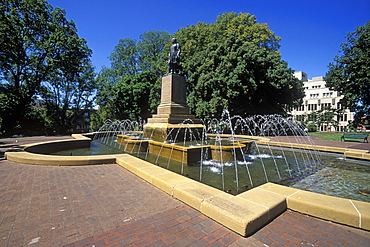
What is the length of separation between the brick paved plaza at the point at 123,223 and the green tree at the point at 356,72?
29815mm

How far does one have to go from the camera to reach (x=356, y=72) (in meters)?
24.8

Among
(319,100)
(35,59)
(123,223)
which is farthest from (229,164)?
(319,100)

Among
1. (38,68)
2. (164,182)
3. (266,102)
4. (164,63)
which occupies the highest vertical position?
(164,63)

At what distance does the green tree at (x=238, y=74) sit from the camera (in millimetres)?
20734

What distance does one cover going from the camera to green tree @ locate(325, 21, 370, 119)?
77.5 ft

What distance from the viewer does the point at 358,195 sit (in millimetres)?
4164

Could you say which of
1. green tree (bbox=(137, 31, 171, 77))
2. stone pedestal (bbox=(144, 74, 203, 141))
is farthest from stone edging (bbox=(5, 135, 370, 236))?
green tree (bbox=(137, 31, 171, 77))

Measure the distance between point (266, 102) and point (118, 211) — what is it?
23.6 meters

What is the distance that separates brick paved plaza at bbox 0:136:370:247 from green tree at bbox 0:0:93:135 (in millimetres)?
25932

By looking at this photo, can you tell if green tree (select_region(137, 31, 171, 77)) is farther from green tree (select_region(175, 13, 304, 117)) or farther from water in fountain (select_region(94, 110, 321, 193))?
water in fountain (select_region(94, 110, 321, 193))

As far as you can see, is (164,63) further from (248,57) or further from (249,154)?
(249,154)

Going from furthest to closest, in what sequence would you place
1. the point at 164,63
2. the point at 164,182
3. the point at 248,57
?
the point at 164,63 → the point at 248,57 → the point at 164,182

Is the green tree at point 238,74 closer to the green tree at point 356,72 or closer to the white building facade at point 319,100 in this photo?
the green tree at point 356,72

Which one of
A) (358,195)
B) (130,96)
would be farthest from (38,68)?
(358,195)
